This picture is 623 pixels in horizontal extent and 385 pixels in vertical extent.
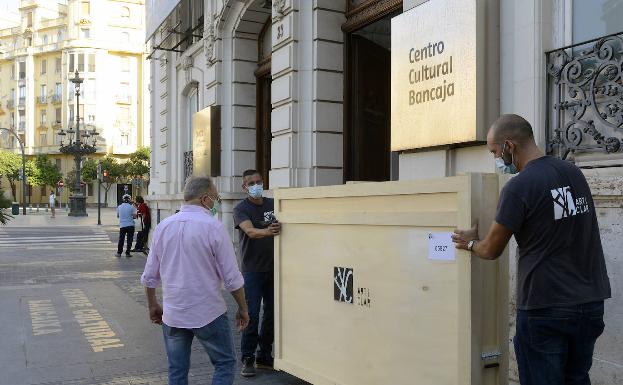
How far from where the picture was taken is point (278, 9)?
35.9ft

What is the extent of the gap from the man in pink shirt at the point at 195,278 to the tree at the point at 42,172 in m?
74.1

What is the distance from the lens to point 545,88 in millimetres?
5863

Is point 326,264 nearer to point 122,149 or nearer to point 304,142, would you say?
point 304,142

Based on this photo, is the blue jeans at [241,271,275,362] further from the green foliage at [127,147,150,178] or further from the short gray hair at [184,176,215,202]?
the green foliage at [127,147,150,178]

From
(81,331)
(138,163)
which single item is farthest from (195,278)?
(138,163)

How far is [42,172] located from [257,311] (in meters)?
73.3

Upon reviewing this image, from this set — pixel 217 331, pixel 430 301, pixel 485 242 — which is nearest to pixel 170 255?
pixel 217 331

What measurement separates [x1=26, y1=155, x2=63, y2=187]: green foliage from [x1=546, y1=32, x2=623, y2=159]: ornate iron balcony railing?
73.9 m

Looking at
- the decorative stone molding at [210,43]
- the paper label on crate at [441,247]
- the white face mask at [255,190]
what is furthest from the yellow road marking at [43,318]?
the decorative stone molding at [210,43]

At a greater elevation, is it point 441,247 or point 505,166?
point 505,166

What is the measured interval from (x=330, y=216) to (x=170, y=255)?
1.16 meters

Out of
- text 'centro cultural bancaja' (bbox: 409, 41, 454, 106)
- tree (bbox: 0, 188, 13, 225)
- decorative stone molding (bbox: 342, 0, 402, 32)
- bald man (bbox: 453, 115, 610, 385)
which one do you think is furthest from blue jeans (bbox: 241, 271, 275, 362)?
tree (bbox: 0, 188, 13, 225)

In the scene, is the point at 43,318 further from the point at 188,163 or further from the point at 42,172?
the point at 42,172

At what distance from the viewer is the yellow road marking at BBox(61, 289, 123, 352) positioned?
23.0 ft
